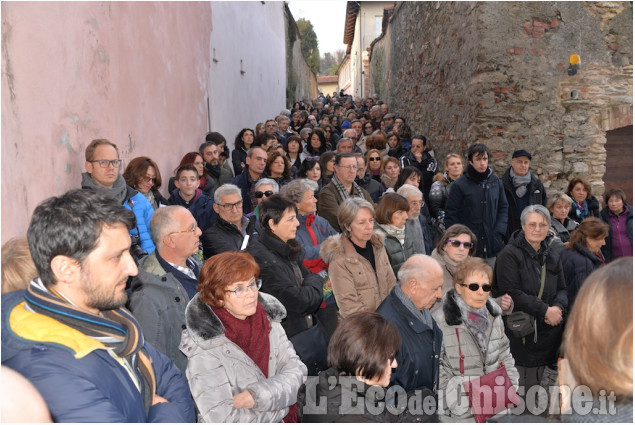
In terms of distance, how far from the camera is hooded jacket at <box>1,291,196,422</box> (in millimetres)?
1603

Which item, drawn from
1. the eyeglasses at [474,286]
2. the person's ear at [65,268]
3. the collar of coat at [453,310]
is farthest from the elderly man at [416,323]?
the person's ear at [65,268]

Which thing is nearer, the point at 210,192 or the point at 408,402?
the point at 408,402

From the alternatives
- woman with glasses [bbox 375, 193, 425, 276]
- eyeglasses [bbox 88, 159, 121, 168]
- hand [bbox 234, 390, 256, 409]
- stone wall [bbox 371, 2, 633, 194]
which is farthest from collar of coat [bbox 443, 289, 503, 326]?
stone wall [bbox 371, 2, 633, 194]

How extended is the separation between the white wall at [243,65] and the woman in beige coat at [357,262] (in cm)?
562

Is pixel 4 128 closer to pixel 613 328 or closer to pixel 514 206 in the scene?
pixel 613 328

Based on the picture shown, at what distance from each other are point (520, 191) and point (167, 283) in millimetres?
4733

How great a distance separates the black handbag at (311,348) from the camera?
3428 millimetres

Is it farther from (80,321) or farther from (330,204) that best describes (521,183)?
(80,321)

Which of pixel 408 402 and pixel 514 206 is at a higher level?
pixel 514 206

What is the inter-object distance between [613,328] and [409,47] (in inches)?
518

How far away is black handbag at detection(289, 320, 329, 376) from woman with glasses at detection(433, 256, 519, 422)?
77cm

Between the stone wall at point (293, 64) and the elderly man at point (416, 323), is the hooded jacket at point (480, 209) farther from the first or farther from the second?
the stone wall at point (293, 64)

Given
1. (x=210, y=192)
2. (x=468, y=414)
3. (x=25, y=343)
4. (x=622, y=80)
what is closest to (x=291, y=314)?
(x=468, y=414)

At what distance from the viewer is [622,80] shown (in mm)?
8219
